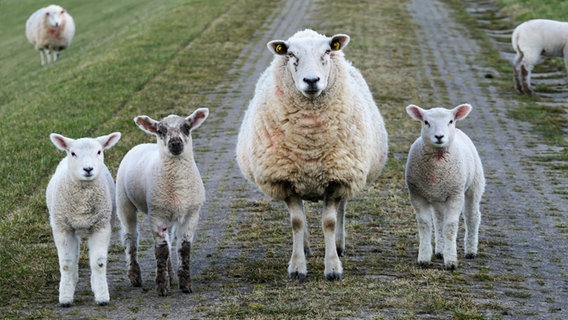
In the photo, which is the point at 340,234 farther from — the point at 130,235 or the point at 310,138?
the point at 130,235

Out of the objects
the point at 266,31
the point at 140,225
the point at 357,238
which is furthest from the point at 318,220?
the point at 266,31

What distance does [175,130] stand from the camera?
8.57 m

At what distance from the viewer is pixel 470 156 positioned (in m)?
9.82

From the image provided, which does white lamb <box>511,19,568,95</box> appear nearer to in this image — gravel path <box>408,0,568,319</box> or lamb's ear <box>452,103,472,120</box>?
gravel path <box>408,0,568,319</box>

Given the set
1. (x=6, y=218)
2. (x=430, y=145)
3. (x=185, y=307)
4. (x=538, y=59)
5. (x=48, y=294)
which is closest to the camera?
(x=185, y=307)

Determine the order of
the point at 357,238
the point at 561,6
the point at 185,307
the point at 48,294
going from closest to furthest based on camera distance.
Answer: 1. the point at 185,307
2. the point at 48,294
3. the point at 357,238
4. the point at 561,6

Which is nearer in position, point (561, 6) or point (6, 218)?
point (6, 218)

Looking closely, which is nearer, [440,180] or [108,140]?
[108,140]

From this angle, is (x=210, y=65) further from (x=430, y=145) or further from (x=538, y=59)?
(x=430, y=145)

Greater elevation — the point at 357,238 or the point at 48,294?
the point at 48,294

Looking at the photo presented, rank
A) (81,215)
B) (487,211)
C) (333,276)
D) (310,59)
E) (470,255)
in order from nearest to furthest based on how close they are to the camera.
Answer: (81,215)
(333,276)
(310,59)
(470,255)
(487,211)

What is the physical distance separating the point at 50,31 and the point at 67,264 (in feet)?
75.6

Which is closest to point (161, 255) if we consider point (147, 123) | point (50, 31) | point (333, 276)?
point (147, 123)

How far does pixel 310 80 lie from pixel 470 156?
2053mm
